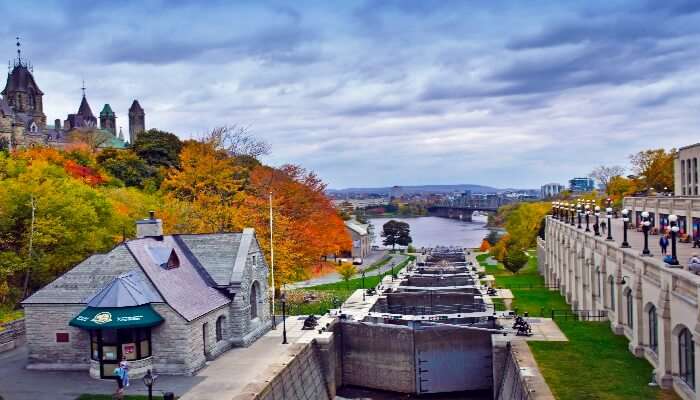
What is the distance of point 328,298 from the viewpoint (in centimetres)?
4894

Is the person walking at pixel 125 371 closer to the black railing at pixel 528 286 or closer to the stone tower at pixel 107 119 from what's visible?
the black railing at pixel 528 286

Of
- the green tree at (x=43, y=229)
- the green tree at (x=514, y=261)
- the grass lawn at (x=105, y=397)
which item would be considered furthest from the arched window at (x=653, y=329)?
the green tree at (x=514, y=261)

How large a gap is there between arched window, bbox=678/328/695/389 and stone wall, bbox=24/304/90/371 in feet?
74.9

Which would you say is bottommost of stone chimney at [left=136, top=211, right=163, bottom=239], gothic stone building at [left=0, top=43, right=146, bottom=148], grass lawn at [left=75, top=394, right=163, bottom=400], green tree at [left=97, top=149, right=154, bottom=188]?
grass lawn at [left=75, top=394, right=163, bottom=400]

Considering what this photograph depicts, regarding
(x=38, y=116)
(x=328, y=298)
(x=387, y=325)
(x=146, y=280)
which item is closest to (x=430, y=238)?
(x=38, y=116)

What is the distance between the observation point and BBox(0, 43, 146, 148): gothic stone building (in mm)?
90062

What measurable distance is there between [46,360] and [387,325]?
1766 centimetres

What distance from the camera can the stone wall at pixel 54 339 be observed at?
2766 centimetres

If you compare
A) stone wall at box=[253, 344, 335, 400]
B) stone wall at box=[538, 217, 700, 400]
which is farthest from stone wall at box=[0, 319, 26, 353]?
stone wall at box=[538, 217, 700, 400]

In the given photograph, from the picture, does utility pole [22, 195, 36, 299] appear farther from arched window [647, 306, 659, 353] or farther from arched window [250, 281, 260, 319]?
arched window [647, 306, 659, 353]

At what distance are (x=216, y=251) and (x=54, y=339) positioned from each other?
8719mm

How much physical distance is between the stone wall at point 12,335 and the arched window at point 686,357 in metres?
29.2

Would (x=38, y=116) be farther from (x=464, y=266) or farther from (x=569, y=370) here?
(x=569, y=370)

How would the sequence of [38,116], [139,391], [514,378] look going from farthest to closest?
[38,116], [514,378], [139,391]
